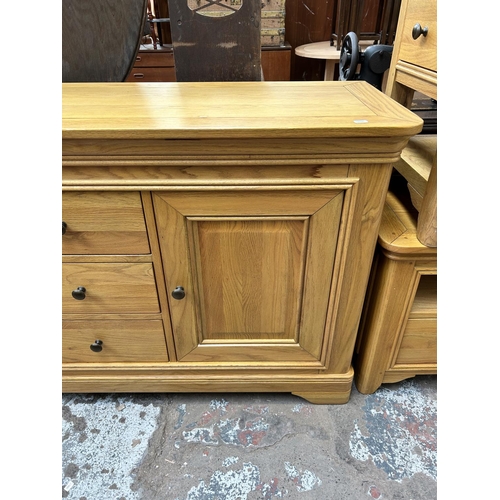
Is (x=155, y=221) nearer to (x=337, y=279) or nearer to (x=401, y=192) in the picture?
(x=337, y=279)

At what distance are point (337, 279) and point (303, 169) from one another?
0.29 m

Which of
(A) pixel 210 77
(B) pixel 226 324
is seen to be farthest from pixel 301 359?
(A) pixel 210 77

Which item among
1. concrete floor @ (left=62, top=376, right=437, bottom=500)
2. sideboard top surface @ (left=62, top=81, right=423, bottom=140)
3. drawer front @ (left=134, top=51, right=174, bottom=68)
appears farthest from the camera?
drawer front @ (left=134, top=51, right=174, bottom=68)

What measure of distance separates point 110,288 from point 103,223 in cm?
18

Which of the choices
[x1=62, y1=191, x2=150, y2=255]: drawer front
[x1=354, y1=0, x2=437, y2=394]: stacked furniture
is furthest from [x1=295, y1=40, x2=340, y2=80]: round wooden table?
[x1=62, y1=191, x2=150, y2=255]: drawer front

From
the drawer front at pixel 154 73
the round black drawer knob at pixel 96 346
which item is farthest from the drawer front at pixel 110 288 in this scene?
the drawer front at pixel 154 73

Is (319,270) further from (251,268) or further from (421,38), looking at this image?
(421,38)

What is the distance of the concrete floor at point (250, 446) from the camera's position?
87cm

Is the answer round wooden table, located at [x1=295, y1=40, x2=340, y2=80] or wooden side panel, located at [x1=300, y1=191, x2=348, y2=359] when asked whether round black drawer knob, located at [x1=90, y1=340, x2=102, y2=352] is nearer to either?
wooden side panel, located at [x1=300, y1=191, x2=348, y2=359]

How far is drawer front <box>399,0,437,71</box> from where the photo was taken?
0.76 m

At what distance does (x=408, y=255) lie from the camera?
827 mm

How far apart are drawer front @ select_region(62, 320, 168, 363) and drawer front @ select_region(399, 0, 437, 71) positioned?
0.91m

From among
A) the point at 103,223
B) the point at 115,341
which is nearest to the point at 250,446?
the point at 115,341

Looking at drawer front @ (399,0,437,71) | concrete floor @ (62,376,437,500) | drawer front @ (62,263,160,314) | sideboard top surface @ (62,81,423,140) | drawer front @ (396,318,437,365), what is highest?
drawer front @ (399,0,437,71)
